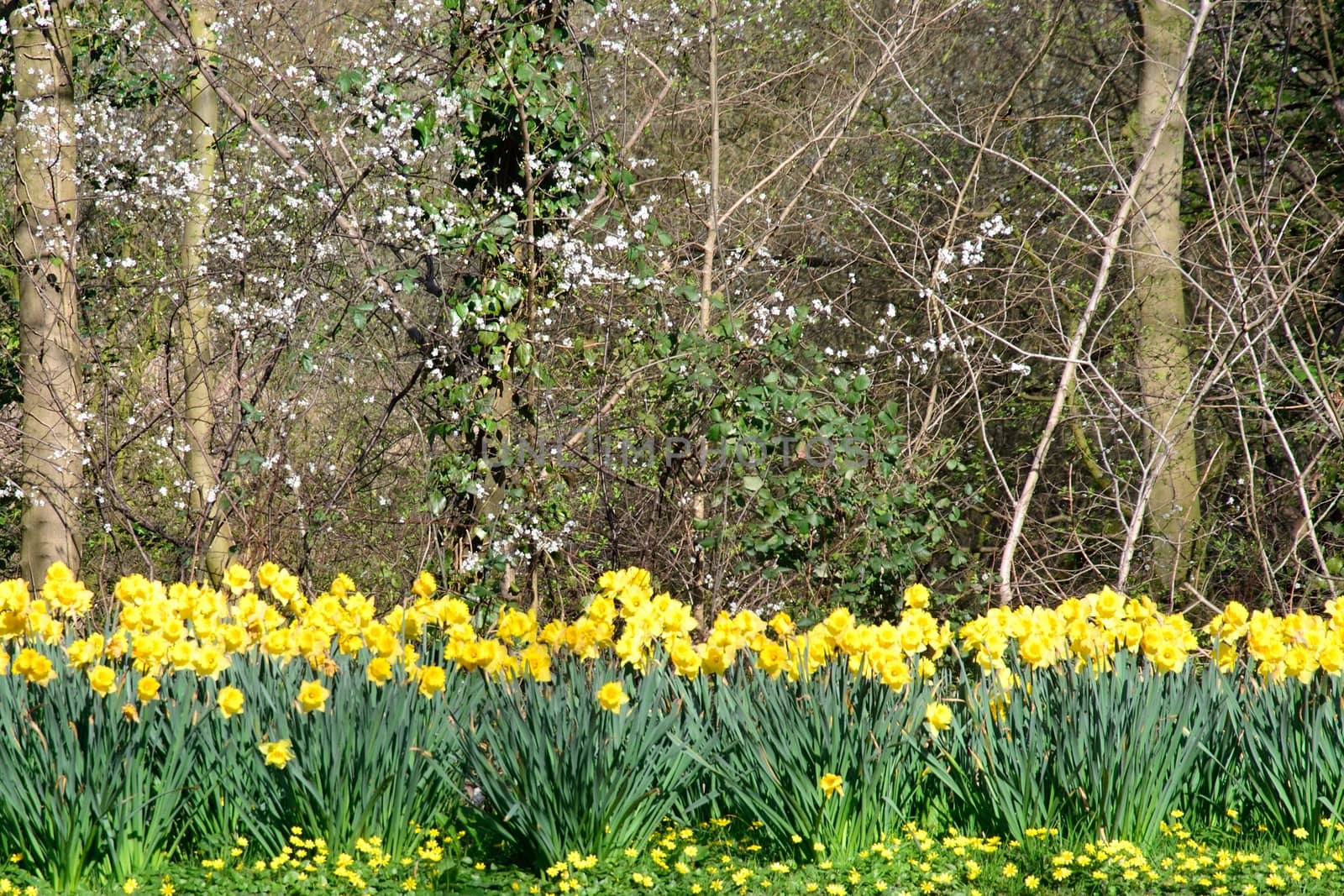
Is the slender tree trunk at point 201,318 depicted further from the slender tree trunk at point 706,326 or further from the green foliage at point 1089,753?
the green foliage at point 1089,753

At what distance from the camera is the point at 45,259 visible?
6.57m

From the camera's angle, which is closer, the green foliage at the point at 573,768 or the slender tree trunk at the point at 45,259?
the green foliage at the point at 573,768

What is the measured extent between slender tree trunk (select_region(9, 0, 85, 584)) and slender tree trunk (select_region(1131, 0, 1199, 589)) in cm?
563

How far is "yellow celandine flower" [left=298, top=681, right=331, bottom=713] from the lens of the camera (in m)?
2.88

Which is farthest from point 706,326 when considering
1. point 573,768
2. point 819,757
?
point 573,768

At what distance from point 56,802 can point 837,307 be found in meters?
5.14

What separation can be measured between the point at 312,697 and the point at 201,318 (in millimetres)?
4354

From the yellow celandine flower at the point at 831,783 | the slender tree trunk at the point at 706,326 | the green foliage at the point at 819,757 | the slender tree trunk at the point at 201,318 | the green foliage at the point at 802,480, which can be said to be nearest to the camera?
the yellow celandine flower at the point at 831,783

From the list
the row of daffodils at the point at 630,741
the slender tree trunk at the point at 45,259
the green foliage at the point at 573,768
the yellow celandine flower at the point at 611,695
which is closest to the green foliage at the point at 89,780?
the row of daffodils at the point at 630,741

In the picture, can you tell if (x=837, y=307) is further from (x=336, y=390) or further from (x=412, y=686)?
(x=412, y=686)

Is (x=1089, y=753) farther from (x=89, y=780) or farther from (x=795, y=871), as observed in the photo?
(x=89, y=780)

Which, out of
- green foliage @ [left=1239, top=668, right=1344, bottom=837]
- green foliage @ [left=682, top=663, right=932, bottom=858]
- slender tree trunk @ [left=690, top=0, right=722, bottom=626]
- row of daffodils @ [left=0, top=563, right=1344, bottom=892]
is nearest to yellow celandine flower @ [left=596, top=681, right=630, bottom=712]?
row of daffodils @ [left=0, top=563, right=1344, bottom=892]

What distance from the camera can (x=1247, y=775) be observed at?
313cm

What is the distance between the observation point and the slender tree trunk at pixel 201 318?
557 centimetres
